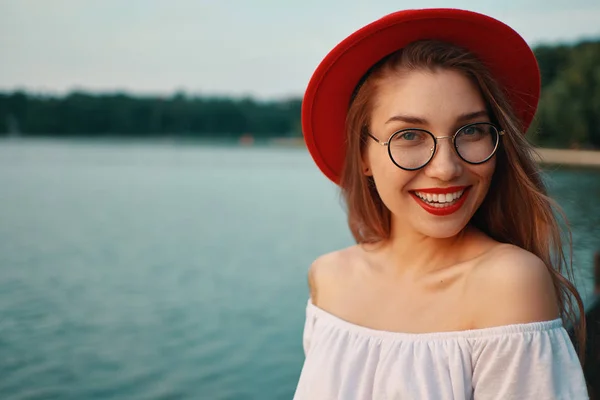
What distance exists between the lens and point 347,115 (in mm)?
1732

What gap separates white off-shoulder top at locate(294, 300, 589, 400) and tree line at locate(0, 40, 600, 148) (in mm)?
21761

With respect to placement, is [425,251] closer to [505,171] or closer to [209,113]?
[505,171]

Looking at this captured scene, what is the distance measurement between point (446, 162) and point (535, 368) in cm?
47

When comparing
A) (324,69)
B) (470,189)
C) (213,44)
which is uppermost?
(213,44)

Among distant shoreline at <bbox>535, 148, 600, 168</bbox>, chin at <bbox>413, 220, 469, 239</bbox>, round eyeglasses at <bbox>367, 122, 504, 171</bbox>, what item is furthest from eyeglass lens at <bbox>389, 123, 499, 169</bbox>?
distant shoreline at <bbox>535, 148, 600, 168</bbox>

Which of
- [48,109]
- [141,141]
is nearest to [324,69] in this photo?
[48,109]

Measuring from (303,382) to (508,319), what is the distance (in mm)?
573

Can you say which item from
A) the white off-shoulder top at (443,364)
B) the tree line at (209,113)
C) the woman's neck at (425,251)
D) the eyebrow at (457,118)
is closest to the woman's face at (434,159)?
the eyebrow at (457,118)

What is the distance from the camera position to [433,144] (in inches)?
56.1

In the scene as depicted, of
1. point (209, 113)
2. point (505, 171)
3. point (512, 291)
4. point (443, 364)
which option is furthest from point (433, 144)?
point (209, 113)

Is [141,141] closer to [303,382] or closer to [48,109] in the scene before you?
[48,109]

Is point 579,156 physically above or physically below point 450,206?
below

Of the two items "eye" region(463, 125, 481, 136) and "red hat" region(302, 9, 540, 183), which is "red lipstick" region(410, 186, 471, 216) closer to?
"eye" region(463, 125, 481, 136)

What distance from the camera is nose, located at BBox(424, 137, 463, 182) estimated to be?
1.40m
